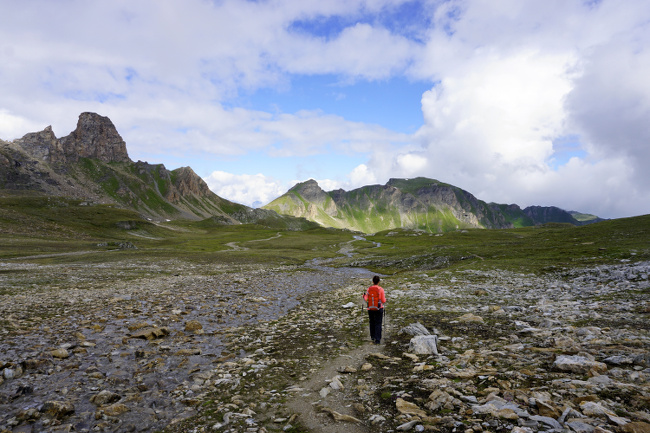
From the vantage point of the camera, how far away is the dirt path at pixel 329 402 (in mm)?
7746

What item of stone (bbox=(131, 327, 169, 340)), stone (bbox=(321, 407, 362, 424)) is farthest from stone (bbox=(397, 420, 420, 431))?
stone (bbox=(131, 327, 169, 340))

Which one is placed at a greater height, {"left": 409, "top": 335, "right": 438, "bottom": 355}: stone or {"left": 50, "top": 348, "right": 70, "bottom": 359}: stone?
{"left": 409, "top": 335, "right": 438, "bottom": 355}: stone

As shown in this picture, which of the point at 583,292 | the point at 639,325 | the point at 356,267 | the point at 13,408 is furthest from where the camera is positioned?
the point at 356,267

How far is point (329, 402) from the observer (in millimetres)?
9000

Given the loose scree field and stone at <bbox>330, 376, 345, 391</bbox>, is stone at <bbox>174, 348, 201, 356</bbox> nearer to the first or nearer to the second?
the loose scree field

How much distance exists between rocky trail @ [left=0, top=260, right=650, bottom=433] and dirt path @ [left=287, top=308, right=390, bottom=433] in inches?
2.0

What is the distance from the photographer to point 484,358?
10.5 m

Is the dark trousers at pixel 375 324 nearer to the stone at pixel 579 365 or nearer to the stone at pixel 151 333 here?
the stone at pixel 579 365

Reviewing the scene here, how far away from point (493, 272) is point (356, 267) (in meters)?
31.2

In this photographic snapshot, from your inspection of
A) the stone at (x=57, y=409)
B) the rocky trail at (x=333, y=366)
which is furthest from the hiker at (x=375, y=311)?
the stone at (x=57, y=409)

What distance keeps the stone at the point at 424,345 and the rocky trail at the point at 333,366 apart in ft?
0.27

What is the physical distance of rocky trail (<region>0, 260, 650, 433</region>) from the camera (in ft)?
24.5

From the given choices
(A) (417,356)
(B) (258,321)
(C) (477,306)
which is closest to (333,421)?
(A) (417,356)

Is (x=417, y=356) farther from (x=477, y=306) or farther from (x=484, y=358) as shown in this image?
(x=477, y=306)
